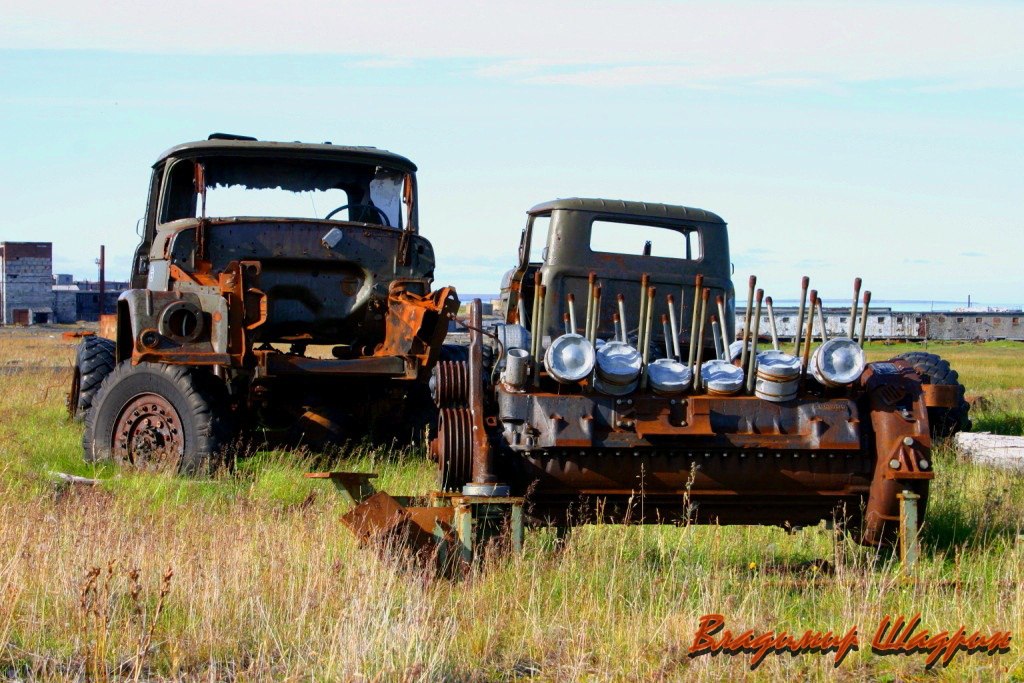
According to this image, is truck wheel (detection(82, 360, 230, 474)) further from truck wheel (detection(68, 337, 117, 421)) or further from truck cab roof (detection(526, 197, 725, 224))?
truck cab roof (detection(526, 197, 725, 224))

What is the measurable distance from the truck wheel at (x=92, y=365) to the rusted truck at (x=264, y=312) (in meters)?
0.02

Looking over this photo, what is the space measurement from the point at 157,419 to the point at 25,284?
66520 mm

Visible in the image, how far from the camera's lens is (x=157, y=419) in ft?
30.3

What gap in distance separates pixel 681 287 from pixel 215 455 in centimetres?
361

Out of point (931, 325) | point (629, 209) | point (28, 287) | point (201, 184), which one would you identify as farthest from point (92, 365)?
point (28, 287)

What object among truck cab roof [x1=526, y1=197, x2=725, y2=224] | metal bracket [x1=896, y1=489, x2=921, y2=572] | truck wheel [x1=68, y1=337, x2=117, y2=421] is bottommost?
metal bracket [x1=896, y1=489, x2=921, y2=572]

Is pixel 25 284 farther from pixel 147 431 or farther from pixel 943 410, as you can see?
pixel 943 410

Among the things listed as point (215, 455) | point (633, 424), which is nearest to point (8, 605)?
point (633, 424)

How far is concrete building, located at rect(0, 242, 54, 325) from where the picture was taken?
7000 cm

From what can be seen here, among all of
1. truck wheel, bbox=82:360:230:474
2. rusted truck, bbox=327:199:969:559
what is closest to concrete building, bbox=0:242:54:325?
truck wheel, bbox=82:360:230:474

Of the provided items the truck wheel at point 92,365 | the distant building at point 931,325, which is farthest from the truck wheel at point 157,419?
the distant building at point 931,325

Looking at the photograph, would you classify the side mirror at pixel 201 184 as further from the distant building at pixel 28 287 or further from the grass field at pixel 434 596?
the distant building at pixel 28 287

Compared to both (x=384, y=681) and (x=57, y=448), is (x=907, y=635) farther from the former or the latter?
(x=57, y=448)

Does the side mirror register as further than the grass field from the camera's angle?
Yes
